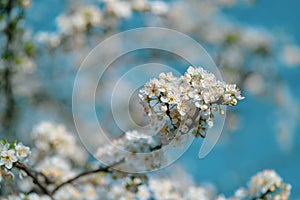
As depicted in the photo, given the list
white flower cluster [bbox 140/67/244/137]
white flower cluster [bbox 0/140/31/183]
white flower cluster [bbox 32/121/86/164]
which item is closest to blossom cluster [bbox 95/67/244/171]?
white flower cluster [bbox 140/67/244/137]

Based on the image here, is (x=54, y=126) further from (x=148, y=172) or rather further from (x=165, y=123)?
(x=165, y=123)

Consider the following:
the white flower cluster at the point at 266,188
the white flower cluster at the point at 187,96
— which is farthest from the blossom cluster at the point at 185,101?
the white flower cluster at the point at 266,188

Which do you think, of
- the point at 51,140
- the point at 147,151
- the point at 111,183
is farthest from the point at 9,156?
the point at 51,140

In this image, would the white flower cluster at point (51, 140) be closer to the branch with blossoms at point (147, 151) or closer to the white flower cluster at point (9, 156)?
the branch with blossoms at point (147, 151)

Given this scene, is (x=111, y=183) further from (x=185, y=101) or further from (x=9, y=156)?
(x=185, y=101)

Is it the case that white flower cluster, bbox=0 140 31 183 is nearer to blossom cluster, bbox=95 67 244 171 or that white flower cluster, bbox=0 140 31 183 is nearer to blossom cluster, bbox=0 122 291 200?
blossom cluster, bbox=0 122 291 200
